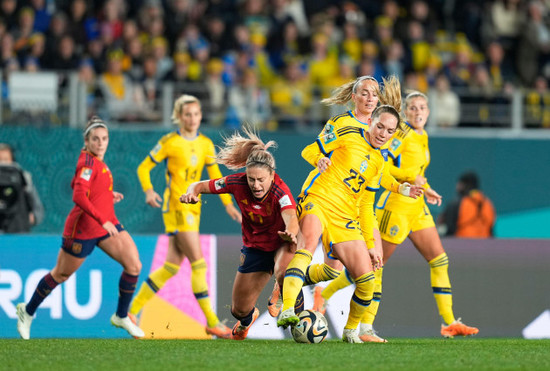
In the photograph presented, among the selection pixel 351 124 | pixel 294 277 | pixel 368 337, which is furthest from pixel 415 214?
pixel 294 277

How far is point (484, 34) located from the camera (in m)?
17.2

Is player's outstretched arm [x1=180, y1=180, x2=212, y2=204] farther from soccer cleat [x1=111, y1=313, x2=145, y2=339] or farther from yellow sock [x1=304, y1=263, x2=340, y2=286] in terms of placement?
soccer cleat [x1=111, y1=313, x2=145, y2=339]

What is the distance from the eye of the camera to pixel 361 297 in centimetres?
791

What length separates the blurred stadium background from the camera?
13.0m

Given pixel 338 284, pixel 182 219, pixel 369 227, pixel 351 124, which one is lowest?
pixel 338 284

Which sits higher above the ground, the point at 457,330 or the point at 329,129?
the point at 329,129

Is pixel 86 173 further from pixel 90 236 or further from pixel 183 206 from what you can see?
pixel 183 206

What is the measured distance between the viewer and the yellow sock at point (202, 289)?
9289 mm

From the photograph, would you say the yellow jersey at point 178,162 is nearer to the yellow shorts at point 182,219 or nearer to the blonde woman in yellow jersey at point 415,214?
the yellow shorts at point 182,219

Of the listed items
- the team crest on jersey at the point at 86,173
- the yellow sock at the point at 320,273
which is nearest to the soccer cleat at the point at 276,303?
the yellow sock at the point at 320,273

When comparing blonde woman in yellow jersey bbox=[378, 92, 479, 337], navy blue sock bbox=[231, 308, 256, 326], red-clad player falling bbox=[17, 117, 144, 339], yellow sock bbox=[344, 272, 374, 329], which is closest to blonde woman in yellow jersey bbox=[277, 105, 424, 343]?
yellow sock bbox=[344, 272, 374, 329]

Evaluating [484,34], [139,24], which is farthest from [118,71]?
[484,34]

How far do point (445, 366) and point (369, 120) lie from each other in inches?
102

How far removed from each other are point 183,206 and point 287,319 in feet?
8.65
